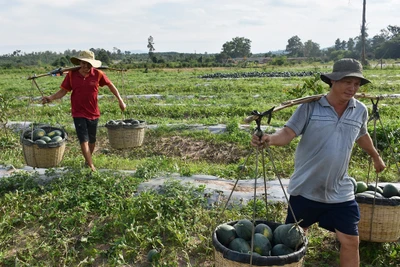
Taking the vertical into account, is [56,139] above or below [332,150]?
below

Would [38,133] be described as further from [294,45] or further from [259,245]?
[294,45]

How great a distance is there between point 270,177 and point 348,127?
262cm

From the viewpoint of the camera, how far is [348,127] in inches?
109

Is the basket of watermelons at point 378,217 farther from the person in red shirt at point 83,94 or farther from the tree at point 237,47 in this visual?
the tree at point 237,47

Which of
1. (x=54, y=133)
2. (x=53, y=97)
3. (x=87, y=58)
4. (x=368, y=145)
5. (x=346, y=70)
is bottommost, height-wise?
(x=54, y=133)

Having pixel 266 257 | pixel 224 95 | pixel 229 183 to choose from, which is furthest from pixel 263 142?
pixel 224 95

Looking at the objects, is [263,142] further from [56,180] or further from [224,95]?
[224,95]

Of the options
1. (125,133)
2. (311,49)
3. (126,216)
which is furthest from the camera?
(311,49)

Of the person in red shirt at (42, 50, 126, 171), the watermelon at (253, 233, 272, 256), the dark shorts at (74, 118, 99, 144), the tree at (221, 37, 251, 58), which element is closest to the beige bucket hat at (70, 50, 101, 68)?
the person in red shirt at (42, 50, 126, 171)

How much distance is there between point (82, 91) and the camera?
204 inches

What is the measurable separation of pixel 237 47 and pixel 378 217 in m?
67.3

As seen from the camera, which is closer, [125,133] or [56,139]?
[56,139]

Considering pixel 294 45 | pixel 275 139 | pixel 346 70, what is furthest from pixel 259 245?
pixel 294 45

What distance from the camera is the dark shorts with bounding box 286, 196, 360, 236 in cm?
278
